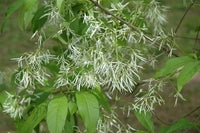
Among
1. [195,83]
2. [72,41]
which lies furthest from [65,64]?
[195,83]

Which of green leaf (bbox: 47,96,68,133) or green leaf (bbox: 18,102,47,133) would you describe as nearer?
green leaf (bbox: 47,96,68,133)

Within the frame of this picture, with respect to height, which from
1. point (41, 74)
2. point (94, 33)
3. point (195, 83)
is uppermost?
point (94, 33)

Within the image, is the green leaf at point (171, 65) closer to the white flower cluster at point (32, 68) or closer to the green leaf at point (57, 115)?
the green leaf at point (57, 115)

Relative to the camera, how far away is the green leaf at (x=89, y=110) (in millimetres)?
1128

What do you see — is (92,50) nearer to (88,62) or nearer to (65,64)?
(88,62)

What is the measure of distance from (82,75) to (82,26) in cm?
32

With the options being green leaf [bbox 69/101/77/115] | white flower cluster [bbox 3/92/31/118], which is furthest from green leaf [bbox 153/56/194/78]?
white flower cluster [bbox 3/92/31/118]

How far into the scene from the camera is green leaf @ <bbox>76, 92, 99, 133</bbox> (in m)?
1.13

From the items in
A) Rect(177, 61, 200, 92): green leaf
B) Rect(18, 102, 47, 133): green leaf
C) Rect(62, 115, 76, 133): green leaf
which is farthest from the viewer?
Rect(62, 115, 76, 133): green leaf

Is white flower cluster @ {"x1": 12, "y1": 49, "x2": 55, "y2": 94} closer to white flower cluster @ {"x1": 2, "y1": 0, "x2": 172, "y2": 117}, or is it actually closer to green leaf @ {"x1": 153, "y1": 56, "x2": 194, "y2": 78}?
white flower cluster @ {"x1": 2, "y1": 0, "x2": 172, "y2": 117}

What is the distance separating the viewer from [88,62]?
125 cm

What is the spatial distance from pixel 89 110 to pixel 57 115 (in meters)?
0.14

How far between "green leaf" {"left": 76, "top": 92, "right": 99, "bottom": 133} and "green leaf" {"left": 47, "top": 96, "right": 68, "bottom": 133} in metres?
0.07

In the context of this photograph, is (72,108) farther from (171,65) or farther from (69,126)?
(171,65)
